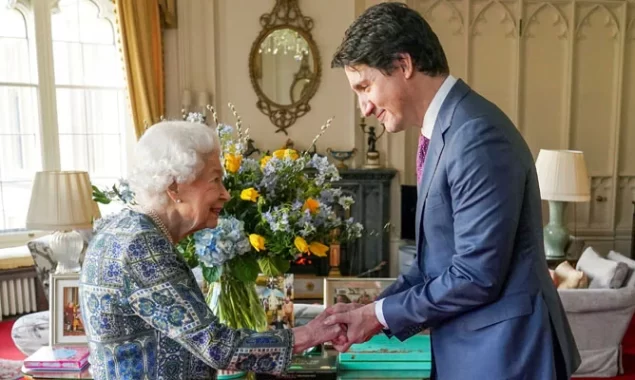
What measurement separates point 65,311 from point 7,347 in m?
2.72

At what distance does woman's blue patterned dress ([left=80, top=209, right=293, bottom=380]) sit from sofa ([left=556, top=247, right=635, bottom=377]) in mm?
2678

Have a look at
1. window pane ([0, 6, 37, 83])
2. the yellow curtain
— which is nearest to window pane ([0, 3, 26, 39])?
window pane ([0, 6, 37, 83])

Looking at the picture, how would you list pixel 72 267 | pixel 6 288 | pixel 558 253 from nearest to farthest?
pixel 72 267
pixel 558 253
pixel 6 288

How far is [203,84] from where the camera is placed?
543 centimetres

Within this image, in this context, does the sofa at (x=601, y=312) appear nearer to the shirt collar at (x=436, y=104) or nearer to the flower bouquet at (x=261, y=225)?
the flower bouquet at (x=261, y=225)

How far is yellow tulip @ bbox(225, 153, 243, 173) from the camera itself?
1.48m

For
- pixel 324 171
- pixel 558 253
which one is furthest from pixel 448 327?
pixel 558 253

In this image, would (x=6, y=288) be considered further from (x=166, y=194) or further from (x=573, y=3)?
(x=573, y=3)

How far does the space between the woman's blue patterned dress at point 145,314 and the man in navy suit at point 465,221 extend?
1.31ft

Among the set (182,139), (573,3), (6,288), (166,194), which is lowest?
(6,288)

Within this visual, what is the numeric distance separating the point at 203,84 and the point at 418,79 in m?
4.47

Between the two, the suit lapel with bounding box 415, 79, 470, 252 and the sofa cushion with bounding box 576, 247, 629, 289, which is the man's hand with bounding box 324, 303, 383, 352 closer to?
the suit lapel with bounding box 415, 79, 470, 252

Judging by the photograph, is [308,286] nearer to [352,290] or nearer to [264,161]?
[352,290]

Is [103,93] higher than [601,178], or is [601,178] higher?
[103,93]
